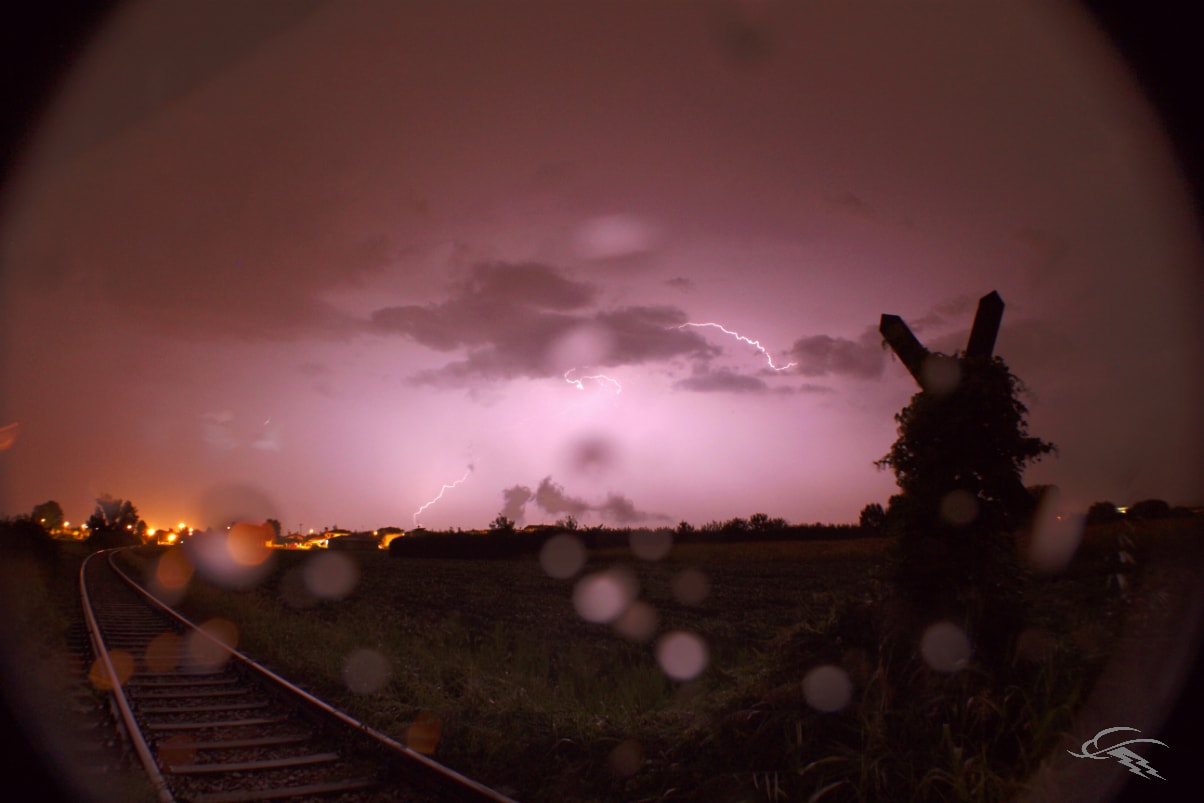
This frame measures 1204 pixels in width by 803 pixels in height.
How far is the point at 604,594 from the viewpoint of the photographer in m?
24.0

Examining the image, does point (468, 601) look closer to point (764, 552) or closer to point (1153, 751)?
point (1153, 751)

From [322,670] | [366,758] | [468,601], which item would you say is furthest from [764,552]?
[366,758]

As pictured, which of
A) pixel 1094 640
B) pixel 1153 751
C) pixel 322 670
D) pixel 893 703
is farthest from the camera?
pixel 322 670

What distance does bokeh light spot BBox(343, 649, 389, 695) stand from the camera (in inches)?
349

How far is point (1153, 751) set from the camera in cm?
368

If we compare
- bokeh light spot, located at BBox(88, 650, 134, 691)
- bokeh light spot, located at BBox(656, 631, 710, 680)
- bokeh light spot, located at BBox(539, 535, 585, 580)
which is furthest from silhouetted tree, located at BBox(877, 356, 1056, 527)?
bokeh light spot, located at BBox(539, 535, 585, 580)

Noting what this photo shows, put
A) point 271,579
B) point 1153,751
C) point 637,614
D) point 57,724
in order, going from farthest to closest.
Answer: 1. point 271,579
2. point 637,614
3. point 57,724
4. point 1153,751

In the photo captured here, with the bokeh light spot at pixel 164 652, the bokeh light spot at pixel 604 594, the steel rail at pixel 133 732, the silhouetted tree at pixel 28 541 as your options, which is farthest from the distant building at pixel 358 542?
the steel rail at pixel 133 732

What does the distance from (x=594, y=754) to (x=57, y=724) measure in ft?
17.6

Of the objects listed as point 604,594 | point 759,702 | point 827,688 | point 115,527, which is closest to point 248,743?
point 759,702

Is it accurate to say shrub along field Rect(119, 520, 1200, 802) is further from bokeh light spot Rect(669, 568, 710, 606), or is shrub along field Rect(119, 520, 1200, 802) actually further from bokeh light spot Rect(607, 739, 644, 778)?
bokeh light spot Rect(669, 568, 710, 606)

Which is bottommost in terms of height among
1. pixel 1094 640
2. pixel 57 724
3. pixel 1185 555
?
pixel 57 724

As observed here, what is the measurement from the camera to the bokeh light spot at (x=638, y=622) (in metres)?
14.2

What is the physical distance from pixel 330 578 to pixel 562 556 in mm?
22690
